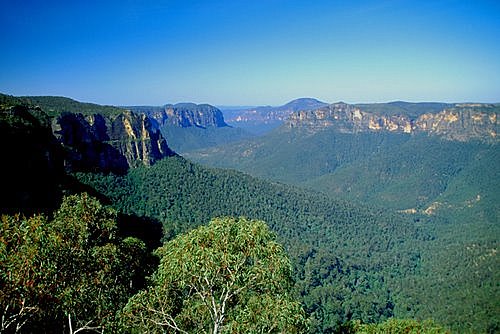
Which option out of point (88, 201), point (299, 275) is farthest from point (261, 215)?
point (88, 201)

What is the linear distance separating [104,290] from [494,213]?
129 meters

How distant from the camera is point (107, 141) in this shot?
280 ft

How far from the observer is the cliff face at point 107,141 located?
70250mm

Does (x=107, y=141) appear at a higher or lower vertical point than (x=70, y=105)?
lower

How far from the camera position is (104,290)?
11.9 meters

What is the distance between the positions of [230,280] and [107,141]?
8126 centimetres

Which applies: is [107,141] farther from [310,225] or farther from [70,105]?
[310,225]

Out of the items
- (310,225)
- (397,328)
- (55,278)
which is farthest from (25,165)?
(310,225)

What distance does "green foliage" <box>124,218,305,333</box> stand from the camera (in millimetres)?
10922

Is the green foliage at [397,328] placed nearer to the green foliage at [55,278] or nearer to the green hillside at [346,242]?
the green foliage at [55,278]

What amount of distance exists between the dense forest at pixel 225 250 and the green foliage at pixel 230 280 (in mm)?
53

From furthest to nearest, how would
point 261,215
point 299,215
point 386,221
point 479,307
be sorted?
point 386,221, point 299,215, point 261,215, point 479,307

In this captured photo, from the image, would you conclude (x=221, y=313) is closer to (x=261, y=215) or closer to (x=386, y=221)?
(x=261, y=215)

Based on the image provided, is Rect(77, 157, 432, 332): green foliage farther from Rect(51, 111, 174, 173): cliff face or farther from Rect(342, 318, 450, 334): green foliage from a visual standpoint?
Rect(342, 318, 450, 334): green foliage
